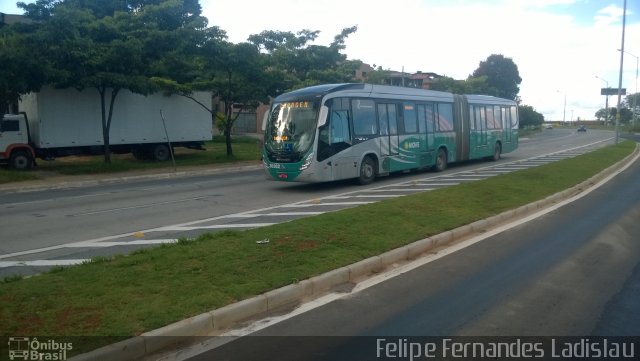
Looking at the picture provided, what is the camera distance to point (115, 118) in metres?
25.7

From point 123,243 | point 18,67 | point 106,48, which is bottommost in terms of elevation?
point 123,243

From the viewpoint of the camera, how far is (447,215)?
10.9m

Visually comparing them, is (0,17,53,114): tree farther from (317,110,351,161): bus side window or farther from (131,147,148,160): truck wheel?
(317,110,351,161): bus side window

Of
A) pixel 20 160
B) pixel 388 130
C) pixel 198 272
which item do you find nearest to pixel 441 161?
pixel 388 130

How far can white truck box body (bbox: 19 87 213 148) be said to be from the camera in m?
23.7

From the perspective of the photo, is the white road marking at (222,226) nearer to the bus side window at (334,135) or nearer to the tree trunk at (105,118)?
the bus side window at (334,135)

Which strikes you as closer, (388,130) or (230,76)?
(388,130)

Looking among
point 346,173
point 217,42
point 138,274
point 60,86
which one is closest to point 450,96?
point 346,173

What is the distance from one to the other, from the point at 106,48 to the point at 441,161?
14228mm

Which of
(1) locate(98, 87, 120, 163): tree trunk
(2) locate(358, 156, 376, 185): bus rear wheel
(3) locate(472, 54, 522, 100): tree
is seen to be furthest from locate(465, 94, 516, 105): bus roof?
(3) locate(472, 54, 522, 100): tree

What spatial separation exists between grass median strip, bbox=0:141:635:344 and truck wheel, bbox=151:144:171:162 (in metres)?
18.6

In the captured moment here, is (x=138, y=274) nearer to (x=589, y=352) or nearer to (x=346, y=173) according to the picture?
(x=589, y=352)

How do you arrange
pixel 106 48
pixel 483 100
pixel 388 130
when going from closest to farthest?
pixel 388 130
pixel 106 48
pixel 483 100

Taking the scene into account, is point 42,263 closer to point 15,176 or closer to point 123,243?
point 123,243
